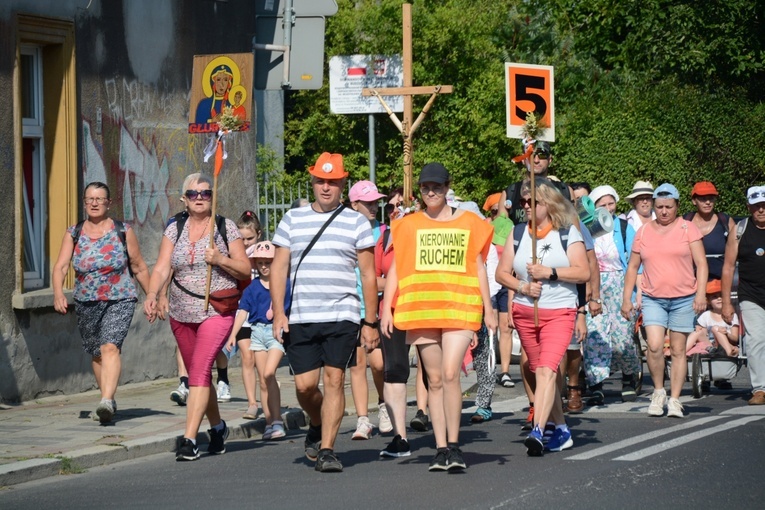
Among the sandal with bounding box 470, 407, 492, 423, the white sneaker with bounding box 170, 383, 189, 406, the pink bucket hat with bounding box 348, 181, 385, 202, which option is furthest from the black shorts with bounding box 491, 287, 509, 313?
the white sneaker with bounding box 170, 383, 189, 406

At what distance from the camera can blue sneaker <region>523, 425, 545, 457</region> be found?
9398 mm

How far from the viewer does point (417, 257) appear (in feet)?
30.1

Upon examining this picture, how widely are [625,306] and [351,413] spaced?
8.28 ft

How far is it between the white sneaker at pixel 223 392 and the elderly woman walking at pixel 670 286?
3600mm

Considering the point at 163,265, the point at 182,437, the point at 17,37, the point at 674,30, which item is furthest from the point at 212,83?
the point at 674,30

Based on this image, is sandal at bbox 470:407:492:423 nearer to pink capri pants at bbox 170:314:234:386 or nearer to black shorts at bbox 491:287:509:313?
black shorts at bbox 491:287:509:313

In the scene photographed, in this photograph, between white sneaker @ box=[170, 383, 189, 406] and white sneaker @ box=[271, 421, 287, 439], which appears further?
white sneaker @ box=[170, 383, 189, 406]

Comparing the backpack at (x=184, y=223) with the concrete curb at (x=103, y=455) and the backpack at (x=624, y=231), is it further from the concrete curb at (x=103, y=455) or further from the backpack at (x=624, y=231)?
the backpack at (x=624, y=231)

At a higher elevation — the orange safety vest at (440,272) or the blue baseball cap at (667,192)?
the blue baseball cap at (667,192)

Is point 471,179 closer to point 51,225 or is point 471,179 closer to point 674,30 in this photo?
point 674,30

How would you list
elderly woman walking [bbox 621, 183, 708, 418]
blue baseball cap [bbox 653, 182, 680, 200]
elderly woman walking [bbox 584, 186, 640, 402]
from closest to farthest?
elderly woman walking [bbox 621, 183, 708, 418] → blue baseball cap [bbox 653, 182, 680, 200] → elderly woman walking [bbox 584, 186, 640, 402]

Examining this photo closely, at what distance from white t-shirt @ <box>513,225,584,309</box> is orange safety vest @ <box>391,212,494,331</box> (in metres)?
0.80

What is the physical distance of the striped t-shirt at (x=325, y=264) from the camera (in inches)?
357

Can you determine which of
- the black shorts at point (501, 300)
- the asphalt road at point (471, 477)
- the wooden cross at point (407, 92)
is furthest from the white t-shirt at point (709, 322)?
the wooden cross at point (407, 92)
